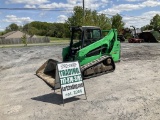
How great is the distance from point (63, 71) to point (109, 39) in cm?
513

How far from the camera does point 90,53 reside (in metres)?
10.6

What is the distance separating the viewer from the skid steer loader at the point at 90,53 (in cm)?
1008

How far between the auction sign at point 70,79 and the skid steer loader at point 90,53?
2.24 meters

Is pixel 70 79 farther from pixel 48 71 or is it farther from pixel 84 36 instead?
pixel 48 71

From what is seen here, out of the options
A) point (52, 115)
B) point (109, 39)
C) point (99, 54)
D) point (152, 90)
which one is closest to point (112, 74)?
point (99, 54)

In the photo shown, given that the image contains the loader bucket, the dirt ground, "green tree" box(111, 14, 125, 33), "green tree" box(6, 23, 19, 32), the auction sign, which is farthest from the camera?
"green tree" box(6, 23, 19, 32)

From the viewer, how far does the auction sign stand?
7.02 meters

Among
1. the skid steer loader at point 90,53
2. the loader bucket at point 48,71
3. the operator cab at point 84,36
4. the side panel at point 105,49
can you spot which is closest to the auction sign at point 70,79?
the skid steer loader at point 90,53

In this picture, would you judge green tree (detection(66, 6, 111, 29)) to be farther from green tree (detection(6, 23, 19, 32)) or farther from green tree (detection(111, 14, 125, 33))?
green tree (detection(6, 23, 19, 32))

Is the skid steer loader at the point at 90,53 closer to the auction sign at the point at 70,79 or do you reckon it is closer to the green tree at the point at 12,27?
the auction sign at the point at 70,79

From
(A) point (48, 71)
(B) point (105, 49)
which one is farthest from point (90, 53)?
(A) point (48, 71)

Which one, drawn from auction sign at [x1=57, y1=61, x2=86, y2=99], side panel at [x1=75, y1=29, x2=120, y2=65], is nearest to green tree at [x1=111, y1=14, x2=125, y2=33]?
side panel at [x1=75, y1=29, x2=120, y2=65]

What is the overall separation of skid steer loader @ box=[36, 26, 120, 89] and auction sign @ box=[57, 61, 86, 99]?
7.34ft

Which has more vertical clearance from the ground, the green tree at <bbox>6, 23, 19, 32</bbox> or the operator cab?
the green tree at <bbox>6, 23, 19, 32</bbox>
